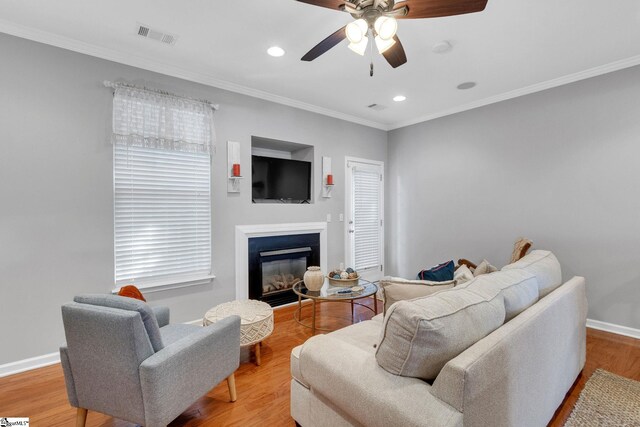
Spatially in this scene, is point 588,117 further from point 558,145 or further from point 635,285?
point 635,285

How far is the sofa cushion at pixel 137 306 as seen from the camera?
152cm

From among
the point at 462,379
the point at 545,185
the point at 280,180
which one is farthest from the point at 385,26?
the point at 545,185

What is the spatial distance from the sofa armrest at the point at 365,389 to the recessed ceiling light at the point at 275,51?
250cm

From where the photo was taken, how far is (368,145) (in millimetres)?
5016

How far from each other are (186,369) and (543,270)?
7.58 ft

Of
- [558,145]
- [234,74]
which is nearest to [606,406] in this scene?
[558,145]

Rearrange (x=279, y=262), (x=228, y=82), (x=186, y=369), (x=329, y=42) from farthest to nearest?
(x=279, y=262)
(x=228, y=82)
(x=329, y=42)
(x=186, y=369)

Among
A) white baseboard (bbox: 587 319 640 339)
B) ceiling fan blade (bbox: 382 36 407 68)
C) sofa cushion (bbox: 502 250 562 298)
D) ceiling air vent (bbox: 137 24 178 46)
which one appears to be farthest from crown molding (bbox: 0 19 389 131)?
white baseboard (bbox: 587 319 640 339)

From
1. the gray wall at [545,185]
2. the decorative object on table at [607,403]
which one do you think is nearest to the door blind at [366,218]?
the gray wall at [545,185]

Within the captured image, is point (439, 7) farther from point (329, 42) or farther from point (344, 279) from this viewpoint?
point (344, 279)

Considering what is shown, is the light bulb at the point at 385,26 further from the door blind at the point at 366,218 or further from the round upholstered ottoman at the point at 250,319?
the door blind at the point at 366,218

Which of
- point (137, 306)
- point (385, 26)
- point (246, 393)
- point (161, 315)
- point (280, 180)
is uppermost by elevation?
point (385, 26)

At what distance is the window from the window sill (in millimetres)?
10

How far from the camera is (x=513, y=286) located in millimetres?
1637
